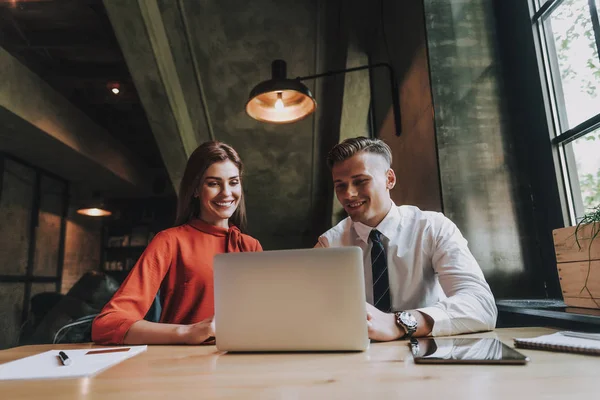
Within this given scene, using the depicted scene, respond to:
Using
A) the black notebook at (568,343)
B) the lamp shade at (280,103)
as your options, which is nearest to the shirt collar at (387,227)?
the black notebook at (568,343)

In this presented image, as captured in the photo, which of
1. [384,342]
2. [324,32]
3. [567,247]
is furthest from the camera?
[324,32]

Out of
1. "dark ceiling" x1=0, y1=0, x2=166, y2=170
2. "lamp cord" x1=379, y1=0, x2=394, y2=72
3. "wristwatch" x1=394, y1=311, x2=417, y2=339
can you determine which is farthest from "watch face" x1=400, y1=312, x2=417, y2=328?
"dark ceiling" x1=0, y1=0, x2=166, y2=170

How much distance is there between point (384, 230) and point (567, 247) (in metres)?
0.61

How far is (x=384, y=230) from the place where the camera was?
154cm

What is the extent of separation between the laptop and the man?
0.47 meters

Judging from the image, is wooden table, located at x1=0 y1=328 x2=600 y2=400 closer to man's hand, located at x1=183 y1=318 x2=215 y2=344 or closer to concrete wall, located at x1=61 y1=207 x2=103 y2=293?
man's hand, located at x1=183 y1=318 x2=215 y2=344

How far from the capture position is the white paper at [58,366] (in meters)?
0.68

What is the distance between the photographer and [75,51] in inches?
176

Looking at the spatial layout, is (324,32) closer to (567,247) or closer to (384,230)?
(384,230)

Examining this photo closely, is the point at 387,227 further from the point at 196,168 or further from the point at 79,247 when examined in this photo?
the point at 79,247

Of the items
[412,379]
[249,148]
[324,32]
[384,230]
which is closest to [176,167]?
[249,148]

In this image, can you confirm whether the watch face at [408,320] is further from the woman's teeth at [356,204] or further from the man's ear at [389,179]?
the man's ear at [389,179]

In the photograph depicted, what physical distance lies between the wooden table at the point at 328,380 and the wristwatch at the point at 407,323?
221 mm

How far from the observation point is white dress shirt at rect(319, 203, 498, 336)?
128 cm
